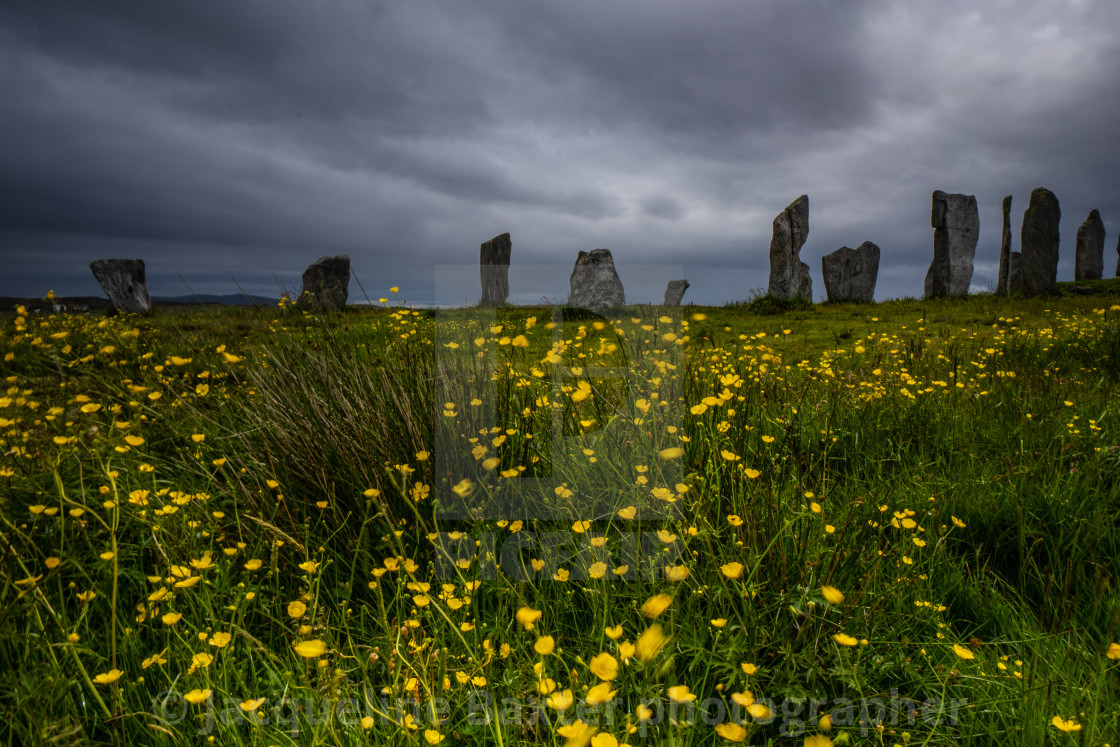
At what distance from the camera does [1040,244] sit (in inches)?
537

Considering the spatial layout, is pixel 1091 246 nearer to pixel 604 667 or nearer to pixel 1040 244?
pixel 1040 244

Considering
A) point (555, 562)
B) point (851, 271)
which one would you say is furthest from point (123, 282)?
point (851, 271)

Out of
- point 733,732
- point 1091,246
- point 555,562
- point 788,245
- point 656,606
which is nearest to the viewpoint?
point 733,732

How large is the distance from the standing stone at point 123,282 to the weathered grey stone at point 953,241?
2325 centimetres

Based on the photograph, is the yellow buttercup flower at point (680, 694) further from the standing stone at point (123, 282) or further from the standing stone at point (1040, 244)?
the standing stone at point (123, 282)

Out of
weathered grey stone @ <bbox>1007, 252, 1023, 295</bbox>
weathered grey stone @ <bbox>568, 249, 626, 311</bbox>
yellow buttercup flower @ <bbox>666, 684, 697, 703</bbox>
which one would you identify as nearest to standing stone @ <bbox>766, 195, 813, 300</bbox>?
weathered grey stone @ <bbox>568, 249, 626, 311</bbox>

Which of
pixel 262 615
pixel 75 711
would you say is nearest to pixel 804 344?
pixel 262 615

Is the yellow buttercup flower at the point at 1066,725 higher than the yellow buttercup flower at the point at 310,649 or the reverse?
the reverse

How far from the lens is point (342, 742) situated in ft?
4.23

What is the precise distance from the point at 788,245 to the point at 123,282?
19642 millimetres

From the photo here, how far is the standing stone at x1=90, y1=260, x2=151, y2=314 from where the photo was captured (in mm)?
16297

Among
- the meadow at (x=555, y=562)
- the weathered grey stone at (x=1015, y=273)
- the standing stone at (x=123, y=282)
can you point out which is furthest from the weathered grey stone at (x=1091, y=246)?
the standing stone at (x=123, y=282)

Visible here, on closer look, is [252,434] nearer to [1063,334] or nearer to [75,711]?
[75,711]

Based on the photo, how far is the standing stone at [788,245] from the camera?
15.7 metres
